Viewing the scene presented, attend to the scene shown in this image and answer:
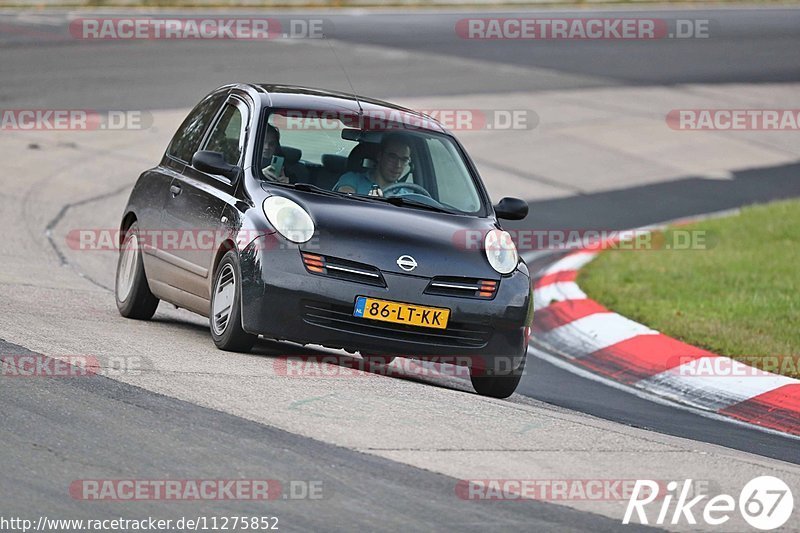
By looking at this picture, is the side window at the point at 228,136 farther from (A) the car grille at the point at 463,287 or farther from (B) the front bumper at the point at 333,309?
(A) the car grille at the point at 463,287

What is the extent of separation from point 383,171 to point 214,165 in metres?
1.05

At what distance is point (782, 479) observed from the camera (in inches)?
255

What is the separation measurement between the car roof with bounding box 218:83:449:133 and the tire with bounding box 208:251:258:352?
49.7 inches

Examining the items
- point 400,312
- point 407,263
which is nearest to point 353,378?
point 400,312

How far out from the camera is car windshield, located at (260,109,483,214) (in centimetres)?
890

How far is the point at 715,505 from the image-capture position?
5977 millimetres

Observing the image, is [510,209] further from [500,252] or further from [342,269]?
[342,269]

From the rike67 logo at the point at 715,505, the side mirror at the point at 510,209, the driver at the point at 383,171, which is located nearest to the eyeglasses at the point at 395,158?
the driver at the point at 383,171

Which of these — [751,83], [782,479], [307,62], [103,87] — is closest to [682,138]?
[751,83]

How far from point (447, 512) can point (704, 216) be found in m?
12.1

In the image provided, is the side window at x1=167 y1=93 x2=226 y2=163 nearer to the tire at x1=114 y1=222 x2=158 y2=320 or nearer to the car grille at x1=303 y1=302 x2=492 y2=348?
the tire at x1=114 y1=222 x2=158 y2=320

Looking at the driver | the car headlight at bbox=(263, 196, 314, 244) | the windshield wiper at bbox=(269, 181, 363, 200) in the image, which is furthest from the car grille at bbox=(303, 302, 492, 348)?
the driver

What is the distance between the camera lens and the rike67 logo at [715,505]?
5801 mm

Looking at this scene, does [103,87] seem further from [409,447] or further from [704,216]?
[409,447]
